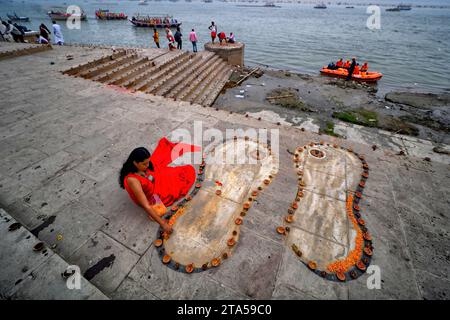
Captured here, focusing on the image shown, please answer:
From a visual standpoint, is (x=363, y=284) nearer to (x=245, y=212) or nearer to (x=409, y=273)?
(x=409, y=273)

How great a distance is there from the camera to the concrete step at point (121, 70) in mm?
9086

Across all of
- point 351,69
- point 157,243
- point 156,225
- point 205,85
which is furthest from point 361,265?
point 351,69

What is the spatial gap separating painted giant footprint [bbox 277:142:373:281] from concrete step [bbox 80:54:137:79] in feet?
30.9

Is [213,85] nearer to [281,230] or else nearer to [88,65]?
[88,65]

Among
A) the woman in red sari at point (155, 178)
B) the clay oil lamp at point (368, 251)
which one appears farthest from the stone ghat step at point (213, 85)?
the clay oil lamp at point (368, 251)

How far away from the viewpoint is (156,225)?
3.34 m

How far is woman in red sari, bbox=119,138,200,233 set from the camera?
3.02 meters

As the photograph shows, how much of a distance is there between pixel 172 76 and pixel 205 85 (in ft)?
6.68

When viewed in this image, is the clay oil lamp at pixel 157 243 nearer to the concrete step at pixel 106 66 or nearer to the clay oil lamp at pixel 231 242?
the clay oil lamp at pixel 231 242

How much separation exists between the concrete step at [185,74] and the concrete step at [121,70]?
1.94 m

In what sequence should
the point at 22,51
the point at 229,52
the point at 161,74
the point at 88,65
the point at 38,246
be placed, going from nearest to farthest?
1. the point at 38,246
2. the point at 88,65
3. the point at 161,74
4. the point at 22,51
5. the point at 229,52

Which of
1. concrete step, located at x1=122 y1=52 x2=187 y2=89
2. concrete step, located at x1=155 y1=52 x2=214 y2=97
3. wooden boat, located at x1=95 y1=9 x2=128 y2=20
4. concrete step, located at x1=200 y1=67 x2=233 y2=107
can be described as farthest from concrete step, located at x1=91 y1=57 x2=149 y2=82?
wooden boat, located at x1=95 y1=9 x2=128 y2=20

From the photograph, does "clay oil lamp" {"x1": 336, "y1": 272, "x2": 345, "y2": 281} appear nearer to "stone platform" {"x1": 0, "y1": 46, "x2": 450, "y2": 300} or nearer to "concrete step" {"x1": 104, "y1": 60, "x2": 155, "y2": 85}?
"stone platform" {"x1": 0, "y1": 46, "x2": 450, "y2": 300}
